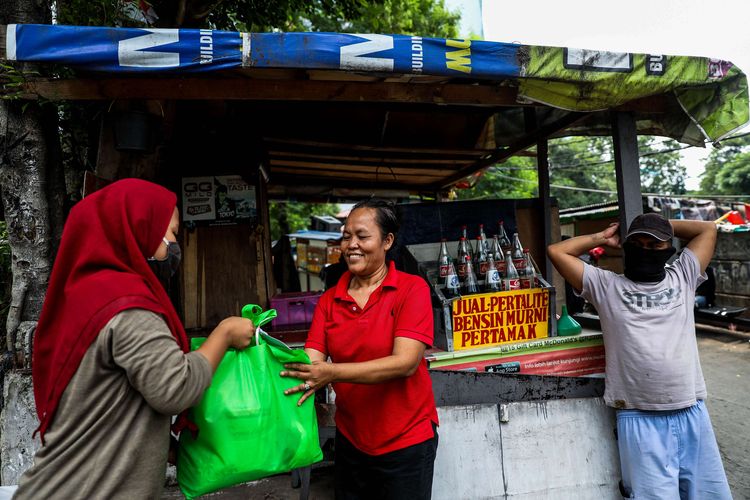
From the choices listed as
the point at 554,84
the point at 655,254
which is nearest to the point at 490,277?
the point at 655,254

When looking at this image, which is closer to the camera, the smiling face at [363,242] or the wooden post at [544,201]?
the smiling face at [363,242]

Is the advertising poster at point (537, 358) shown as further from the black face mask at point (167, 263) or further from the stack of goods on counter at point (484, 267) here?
the black face mask at point (167, 263)

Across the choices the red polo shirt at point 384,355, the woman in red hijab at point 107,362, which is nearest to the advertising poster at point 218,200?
the red polo shirt at point 384,355

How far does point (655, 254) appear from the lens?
2527mm

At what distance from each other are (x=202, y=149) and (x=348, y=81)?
2.34 m

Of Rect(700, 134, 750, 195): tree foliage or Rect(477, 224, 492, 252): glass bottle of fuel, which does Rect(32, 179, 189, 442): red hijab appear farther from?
Rect(700, 134, 750, 195): tree foliage

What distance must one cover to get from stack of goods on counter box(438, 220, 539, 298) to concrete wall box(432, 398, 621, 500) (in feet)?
2.57

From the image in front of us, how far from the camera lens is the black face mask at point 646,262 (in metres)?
2.54

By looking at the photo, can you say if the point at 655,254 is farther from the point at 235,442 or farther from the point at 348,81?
the point at 235,442

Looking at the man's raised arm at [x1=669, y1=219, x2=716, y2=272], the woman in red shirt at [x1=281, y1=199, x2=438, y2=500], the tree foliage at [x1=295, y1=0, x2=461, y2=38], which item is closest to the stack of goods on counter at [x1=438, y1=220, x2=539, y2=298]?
the man's raised arm at [x1=669, y1=219, x2=716, y2=272]

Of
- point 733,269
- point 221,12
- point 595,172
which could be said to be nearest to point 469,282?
point 221,12

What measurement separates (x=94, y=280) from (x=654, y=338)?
2671 millimetres

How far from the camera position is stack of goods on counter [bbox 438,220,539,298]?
324 centimetres

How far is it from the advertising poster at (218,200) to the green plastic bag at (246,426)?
304 cm
